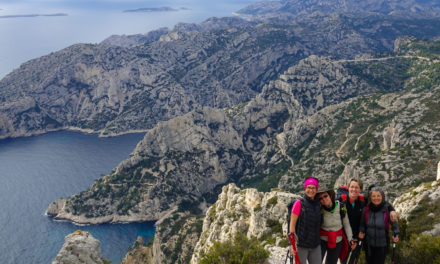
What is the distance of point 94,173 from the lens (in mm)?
140500

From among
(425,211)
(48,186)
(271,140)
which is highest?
(425,211)

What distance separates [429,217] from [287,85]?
123m

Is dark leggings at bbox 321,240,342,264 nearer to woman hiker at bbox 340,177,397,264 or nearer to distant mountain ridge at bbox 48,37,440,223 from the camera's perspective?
woman hiker at bbox 340,177,397,264

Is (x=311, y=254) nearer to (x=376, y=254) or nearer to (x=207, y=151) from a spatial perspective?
(x=376, y=254)

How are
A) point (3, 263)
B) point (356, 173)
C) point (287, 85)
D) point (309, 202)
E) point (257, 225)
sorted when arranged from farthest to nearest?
point (287, 85)
point (3, 263)
point (356, 173)
point (257, 225)
point (309, 202)

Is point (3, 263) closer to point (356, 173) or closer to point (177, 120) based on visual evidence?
point (177, 120)

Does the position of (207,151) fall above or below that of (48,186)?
above

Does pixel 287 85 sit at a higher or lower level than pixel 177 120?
higher

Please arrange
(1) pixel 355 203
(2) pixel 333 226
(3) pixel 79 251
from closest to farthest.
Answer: (2) pixel 333 226 < (1) pixel 355 203 < (3) pixel 79 251

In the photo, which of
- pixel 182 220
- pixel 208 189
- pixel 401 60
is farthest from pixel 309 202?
pixel 401 60

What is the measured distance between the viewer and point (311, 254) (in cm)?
1237

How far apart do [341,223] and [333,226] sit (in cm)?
40

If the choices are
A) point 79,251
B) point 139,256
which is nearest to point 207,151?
point 139,256

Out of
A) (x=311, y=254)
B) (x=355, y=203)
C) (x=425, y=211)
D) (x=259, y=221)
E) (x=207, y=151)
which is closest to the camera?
(x=311, y=254)
